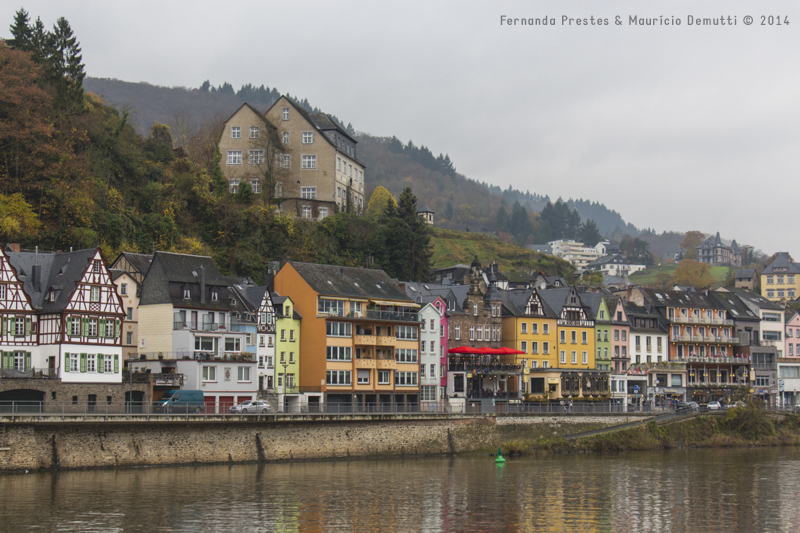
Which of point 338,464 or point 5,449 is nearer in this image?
point 5,449

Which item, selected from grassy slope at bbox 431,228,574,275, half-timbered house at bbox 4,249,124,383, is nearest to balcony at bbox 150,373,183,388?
half-timbered house at bbox 4,249,124,383

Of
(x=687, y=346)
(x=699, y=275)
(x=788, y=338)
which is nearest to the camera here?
(x=687, y=346)

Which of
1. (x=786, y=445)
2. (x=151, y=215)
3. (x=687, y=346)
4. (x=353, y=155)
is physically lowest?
(x=786, y=445)

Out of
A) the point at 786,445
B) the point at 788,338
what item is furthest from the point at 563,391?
the point at 788,338

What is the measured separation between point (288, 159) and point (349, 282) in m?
30.9

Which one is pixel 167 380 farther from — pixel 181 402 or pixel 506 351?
pixel 506 351

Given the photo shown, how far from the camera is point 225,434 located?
55.0 metres

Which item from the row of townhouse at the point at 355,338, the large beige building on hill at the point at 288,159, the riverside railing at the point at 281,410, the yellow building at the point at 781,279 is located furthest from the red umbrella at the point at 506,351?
the yellow building at the point at 781,279

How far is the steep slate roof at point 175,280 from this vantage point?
65.1 m

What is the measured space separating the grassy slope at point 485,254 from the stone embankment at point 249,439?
63.7 metres

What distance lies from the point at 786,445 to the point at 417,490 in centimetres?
4821

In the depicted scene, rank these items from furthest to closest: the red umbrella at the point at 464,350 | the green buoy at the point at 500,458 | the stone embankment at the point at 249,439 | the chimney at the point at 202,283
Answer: the red umbrella at the point at 464,350 < the chimney at the point at 202,283 < the green buoy at the point at 500,458 < the stone embankment at the point at 249,439

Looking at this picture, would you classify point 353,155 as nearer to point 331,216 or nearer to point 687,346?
point 331,216

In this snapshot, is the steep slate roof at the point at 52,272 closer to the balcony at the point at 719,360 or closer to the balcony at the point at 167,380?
the balcony at the point at 167,380
